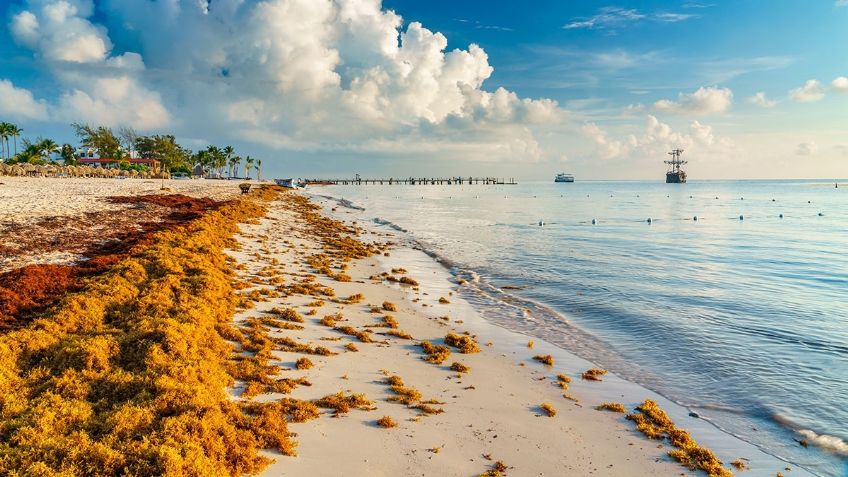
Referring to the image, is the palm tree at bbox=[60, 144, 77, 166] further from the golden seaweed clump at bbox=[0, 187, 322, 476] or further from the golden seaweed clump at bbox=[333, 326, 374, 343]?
the golden seaweed clump at bbox=[333, 326, 374, 343]

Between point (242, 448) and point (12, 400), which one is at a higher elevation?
point (12, 400)

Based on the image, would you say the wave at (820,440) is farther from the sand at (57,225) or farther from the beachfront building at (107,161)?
the beachfront building at (107,161)

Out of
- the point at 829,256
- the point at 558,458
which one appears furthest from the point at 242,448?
the point at 829,256

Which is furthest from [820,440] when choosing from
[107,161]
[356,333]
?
[107,161]

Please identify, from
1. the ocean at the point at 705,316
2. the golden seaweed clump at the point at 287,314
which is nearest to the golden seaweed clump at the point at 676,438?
the ocean at the point at 705,316

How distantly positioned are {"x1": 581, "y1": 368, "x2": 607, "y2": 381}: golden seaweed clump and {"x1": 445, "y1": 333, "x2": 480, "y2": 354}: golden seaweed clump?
2.63 m

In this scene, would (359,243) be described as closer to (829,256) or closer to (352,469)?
(352,469)

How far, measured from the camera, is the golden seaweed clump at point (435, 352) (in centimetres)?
1073

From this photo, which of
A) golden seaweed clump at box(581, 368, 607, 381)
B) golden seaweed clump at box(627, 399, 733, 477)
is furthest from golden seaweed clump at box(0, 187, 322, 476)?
golden seaweed clump at box(581, 368, 607, 381)

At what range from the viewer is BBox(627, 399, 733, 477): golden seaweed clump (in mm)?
7055

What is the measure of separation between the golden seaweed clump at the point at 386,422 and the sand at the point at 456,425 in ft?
0.33

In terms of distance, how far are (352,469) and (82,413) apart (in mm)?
3951

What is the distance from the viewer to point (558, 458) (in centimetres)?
711

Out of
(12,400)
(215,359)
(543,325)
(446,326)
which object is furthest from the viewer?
(543,325)
